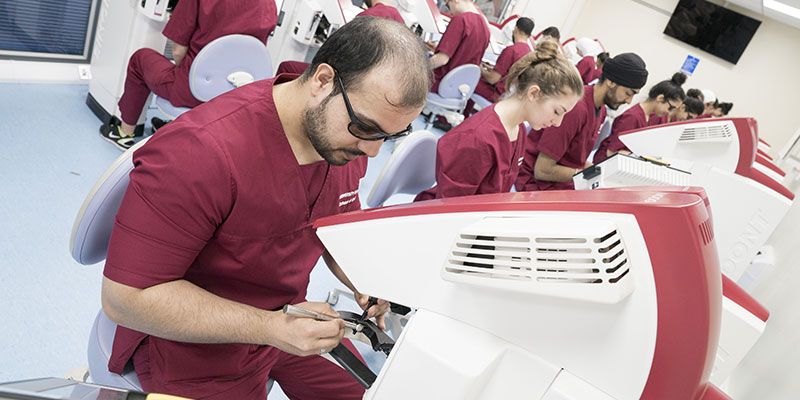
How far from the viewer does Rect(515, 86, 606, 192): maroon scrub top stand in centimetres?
→ 241

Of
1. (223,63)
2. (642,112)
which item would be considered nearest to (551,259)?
(223,63)

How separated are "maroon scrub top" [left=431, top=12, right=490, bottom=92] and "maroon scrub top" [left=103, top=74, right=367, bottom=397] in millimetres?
3009

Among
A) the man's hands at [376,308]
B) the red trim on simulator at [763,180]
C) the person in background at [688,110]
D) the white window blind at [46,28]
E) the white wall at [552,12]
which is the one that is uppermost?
the white wall at [552,12]

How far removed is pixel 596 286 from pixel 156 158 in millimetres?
654

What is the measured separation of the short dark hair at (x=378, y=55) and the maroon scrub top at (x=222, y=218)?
16cm

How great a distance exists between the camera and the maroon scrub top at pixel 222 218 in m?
0.74

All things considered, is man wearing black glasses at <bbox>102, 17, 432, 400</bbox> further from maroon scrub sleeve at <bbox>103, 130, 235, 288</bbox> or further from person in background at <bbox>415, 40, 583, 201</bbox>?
person in background at <bbox>415, 40, 583, 201</bbox>

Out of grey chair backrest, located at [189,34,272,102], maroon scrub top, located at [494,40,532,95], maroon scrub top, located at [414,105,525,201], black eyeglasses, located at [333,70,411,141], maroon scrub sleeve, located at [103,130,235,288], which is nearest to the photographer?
maroon scrub sleeve, located at [103,130,235,288]

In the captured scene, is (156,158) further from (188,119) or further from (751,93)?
(751,93)

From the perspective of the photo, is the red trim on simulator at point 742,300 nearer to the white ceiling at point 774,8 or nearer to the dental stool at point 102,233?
the dental stool at point 102,233

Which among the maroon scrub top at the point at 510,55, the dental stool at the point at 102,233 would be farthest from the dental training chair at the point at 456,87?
the dental stool at the point at 102,233

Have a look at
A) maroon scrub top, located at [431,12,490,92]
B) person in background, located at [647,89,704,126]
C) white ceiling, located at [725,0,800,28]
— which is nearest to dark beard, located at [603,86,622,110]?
maroon scrub top, located at [431,12,490,92]

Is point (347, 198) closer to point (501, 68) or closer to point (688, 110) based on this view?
point (501, 68)

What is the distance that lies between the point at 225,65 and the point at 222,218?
1430 millimetres
